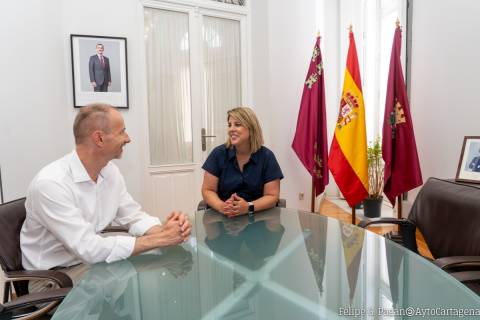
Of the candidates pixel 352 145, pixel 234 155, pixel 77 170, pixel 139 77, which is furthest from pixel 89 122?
pixel 352 145

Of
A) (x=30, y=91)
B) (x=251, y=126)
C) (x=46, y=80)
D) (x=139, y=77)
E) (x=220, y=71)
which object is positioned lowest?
(x=251, y=126)

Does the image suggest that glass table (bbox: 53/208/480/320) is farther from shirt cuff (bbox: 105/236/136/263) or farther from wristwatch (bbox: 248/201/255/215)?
wristwatch (bbox: 248/201/255/215)

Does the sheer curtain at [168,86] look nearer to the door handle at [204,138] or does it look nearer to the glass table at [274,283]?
the door handle at [204,138]

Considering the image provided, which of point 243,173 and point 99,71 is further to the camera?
point 99,71

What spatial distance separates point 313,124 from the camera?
380 centimetres

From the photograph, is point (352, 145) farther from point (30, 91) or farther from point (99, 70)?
point (30, 91)

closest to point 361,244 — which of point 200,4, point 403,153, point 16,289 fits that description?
point 16,289

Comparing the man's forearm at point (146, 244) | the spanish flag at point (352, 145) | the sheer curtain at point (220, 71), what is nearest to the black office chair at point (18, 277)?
the man's forearm at point (146, 244)

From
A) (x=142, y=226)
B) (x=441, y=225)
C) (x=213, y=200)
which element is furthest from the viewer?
(x=213, y=200)

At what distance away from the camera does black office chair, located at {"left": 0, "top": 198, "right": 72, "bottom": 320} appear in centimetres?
100

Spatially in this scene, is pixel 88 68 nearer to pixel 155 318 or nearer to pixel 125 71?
pixel 125 71

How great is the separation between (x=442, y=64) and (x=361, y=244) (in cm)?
241

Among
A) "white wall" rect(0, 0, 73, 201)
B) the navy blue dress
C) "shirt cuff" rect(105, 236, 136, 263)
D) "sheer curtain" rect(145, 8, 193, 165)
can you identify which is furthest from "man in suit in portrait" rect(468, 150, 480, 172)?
"white wall" rect(0, 0, 73, 201)

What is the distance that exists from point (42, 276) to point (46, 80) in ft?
7.07
